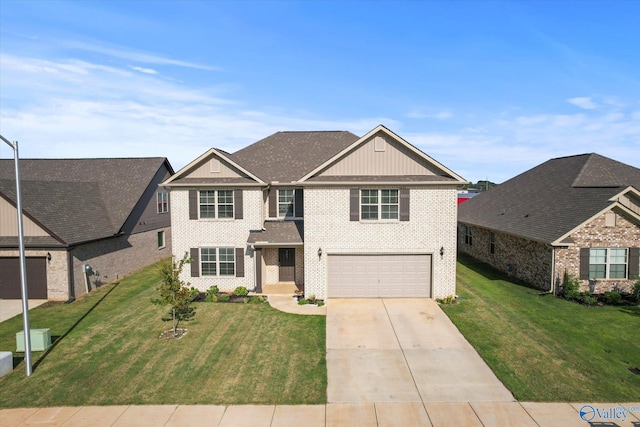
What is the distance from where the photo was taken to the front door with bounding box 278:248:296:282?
21.1 m

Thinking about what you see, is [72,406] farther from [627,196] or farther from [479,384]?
[627,196]

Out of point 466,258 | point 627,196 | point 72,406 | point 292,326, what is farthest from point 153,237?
point 627,196

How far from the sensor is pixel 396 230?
18172 millimetres

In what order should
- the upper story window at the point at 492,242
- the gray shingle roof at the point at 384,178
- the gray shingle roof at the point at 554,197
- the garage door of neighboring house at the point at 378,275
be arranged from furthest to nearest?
the upper story window at the point at 492,242 < the gray shingle roof at the point at 554,197 < the garage door of neighboring house at the point at 378,275 < the gray shingle roof at the point at 384,178

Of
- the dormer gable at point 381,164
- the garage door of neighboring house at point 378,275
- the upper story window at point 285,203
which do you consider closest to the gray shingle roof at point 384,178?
the dormer gable at point 381,164

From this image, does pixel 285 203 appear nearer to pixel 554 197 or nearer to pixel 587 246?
pixel 587 246

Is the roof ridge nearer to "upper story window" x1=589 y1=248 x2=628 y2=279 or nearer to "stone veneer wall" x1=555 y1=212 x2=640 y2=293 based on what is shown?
"stone veneer wall" x1=555 y1=212 x2=640 y2=293

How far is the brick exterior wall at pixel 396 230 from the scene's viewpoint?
59.3ft

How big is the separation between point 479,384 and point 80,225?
835 inches

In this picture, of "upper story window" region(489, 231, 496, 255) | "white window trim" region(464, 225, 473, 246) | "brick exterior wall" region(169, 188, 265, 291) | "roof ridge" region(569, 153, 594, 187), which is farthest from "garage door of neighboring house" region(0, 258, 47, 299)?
"roof ridge" region(569, 153, 594, 187)

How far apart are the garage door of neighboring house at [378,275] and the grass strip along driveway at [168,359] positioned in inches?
119

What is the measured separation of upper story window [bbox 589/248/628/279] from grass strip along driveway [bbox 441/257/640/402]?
2012 millimetres

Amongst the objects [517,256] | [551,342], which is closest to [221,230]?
[551,342]

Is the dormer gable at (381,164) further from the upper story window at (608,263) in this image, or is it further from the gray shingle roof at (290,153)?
the upper story window at (608,263)
